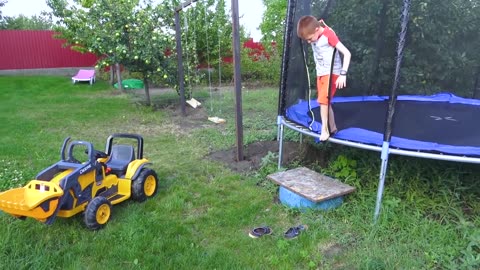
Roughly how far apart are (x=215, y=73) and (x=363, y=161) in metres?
8.44

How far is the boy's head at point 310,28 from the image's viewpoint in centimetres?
266

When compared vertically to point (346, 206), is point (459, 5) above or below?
above

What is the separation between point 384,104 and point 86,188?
315cm

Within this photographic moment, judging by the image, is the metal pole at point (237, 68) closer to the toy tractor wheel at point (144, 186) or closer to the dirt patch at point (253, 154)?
the dirt patch at point (253, 154)

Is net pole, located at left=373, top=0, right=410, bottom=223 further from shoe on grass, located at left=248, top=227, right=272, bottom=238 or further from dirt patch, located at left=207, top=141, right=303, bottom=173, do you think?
dirt patch, located at left=207, top=141, right=303, bottom=173

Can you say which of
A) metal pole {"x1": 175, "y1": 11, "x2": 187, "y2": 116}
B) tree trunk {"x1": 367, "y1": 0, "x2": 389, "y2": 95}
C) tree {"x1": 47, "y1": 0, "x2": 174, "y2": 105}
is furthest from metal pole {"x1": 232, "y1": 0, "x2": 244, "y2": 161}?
tree {"x1": 47, "y1": 0, "x2": 174, "y2": 105}

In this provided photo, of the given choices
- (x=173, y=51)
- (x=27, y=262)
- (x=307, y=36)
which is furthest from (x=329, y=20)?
(x=173, y=51)

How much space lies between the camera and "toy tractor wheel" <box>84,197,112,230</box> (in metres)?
2.46

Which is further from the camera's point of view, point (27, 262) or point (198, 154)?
point (198, 154)

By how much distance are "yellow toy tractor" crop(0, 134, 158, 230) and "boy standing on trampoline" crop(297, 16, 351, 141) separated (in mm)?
1468

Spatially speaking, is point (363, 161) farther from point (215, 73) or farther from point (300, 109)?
point (215, 73)

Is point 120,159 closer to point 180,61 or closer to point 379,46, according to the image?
point 379,46

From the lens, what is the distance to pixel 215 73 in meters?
11.2

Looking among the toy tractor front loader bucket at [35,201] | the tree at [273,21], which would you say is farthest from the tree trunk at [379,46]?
Result: the tree at [273,21]
